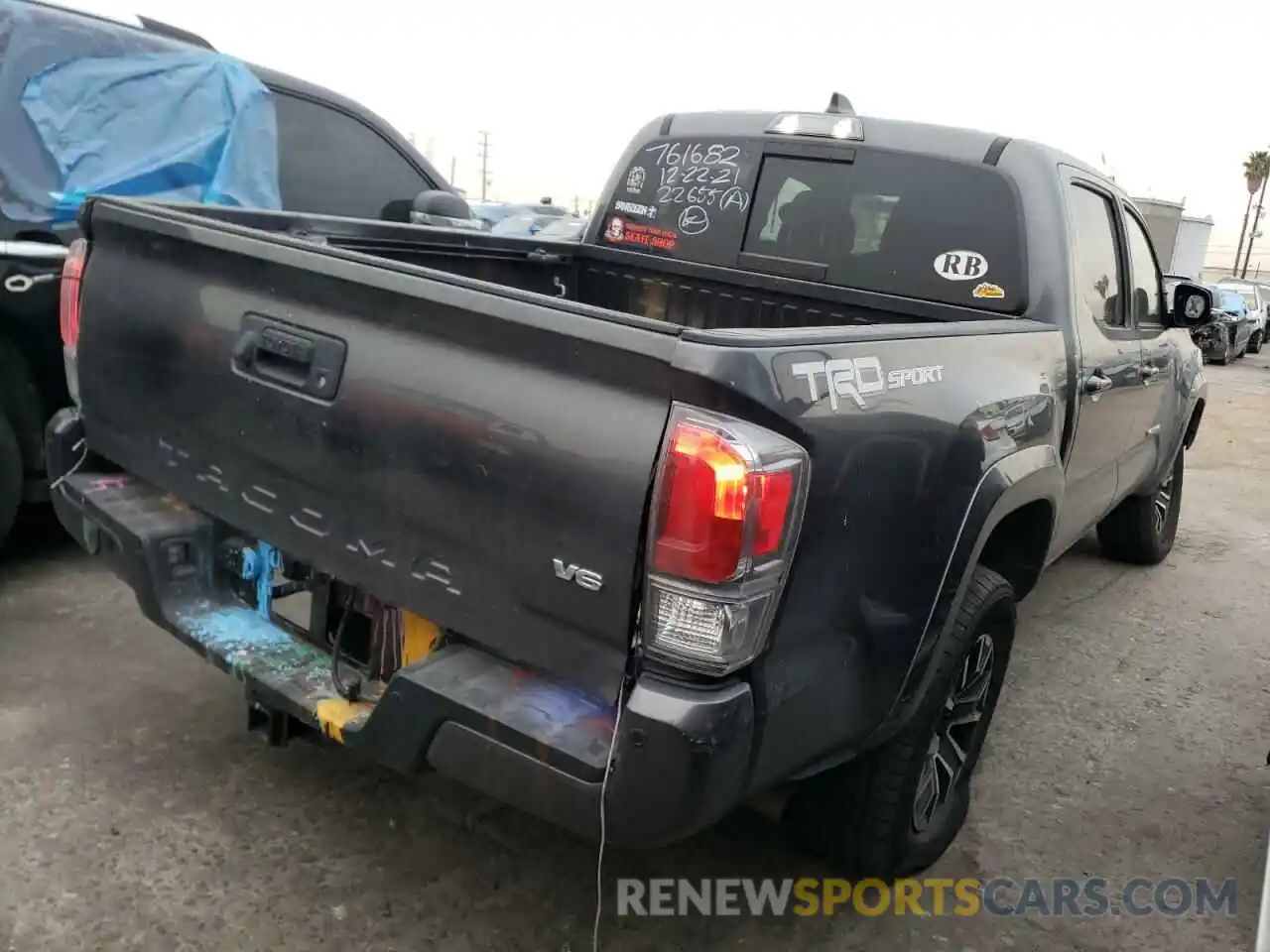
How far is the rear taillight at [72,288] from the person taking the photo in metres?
2.90

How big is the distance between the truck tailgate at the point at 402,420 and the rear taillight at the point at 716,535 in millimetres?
54

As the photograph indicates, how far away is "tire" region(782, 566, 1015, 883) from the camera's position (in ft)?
8.80

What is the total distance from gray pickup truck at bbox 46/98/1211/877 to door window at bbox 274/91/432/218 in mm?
Answer: 1849

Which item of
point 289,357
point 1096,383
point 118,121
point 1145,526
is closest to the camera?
point 289,357

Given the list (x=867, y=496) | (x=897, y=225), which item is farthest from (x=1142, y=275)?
(x=867, y=496)

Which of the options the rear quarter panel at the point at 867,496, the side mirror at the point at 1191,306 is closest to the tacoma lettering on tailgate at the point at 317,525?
the rear quarter panel at the point at 867,496

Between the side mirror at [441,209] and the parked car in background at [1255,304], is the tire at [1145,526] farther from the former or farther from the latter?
the parked car in background at [1255,304]

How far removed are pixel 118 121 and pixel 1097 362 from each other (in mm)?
4009

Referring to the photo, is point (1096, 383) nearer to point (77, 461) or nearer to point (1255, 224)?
point (77, 461)

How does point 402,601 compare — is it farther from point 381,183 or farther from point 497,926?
point 381,183

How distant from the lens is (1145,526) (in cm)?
591

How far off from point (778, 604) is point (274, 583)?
1.35m

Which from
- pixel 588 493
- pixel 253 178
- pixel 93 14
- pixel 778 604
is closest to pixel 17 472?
pixel 253 178

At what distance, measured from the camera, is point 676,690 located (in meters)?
1.90
